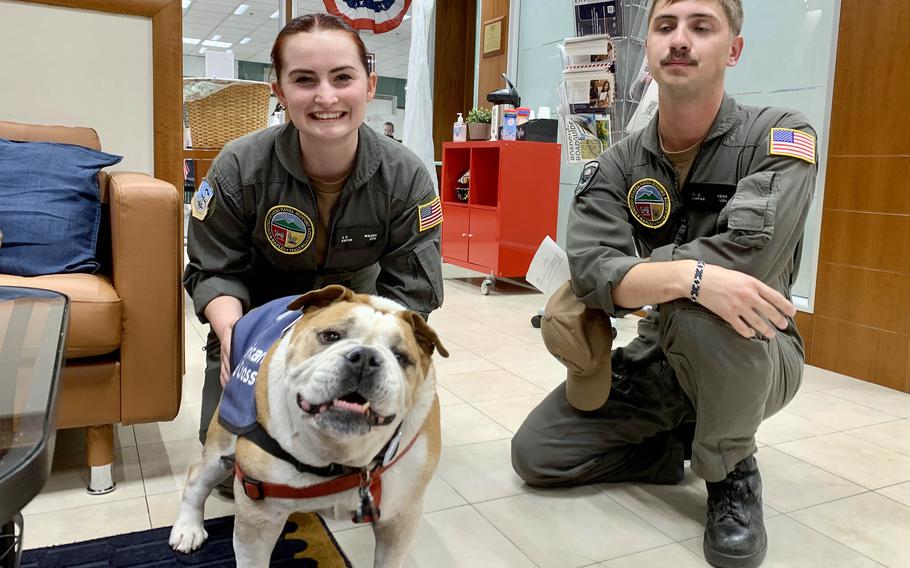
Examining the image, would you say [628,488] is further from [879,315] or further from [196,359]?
[196,359]

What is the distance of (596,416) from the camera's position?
70.7 inches

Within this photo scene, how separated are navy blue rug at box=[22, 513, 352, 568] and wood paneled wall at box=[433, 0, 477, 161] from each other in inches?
215

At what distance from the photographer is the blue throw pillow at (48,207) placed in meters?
1.73

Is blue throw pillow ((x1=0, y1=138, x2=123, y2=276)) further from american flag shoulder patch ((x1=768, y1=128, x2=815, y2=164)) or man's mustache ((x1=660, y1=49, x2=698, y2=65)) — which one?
american flag shoulder patch ((x1=768, y1=128, x2=815, y2=164))

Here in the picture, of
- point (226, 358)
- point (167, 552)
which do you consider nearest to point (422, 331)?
point (226, 358)

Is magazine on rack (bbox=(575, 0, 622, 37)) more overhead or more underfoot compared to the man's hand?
more overhead

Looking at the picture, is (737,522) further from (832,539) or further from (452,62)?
(452,62)

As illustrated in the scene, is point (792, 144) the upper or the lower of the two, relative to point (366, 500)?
upper

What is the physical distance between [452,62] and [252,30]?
578 centimetres

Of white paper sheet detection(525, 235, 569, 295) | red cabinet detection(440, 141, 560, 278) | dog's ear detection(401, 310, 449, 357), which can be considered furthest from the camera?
red cabinet detection(440, 141, 560, 278)

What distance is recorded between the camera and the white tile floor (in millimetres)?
1500

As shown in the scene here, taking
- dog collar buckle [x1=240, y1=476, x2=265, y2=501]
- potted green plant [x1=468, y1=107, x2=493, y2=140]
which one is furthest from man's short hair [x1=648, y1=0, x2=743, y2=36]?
potted green plant [x1=468, y1=107, x2=493, y2=140]

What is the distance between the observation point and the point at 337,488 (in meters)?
1.14

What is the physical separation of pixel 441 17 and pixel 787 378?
5.64 meters
